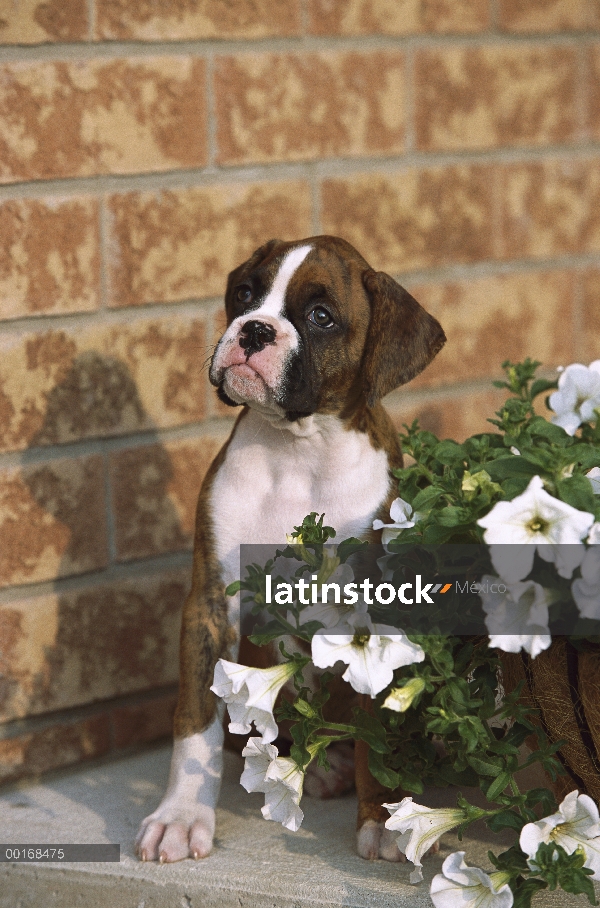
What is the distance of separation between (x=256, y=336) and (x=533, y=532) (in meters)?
0.80

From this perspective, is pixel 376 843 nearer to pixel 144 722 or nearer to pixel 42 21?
pixel 144 722

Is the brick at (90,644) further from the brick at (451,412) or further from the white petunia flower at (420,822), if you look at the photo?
the white petunia flower at (420,822)

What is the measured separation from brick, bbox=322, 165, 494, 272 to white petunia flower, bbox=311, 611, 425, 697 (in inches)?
64.8

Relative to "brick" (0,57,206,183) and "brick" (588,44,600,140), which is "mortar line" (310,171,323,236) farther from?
"brick" (588,44,600,140)

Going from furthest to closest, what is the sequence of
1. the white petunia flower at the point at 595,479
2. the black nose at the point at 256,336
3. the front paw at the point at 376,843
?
the black nose at the point at 256,336, the front paw at the point at 376,843, the white petunia flower at the point at 595,479

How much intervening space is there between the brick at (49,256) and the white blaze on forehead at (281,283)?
0.58 metres

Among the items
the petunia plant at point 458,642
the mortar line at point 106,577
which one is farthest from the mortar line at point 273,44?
the petunia plant at point 458,642

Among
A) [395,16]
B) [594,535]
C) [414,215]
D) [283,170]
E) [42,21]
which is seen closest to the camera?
[594,535]

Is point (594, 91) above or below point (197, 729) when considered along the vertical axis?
above

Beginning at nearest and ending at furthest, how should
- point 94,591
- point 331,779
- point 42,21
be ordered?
point 331,779
point 42,21
point 94,591

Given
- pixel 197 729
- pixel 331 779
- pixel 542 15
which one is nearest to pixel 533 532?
pixel 197 729

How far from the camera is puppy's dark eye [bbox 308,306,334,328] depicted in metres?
2.53

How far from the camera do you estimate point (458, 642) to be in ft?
6.63

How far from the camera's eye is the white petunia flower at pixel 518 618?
1809 millimetres
